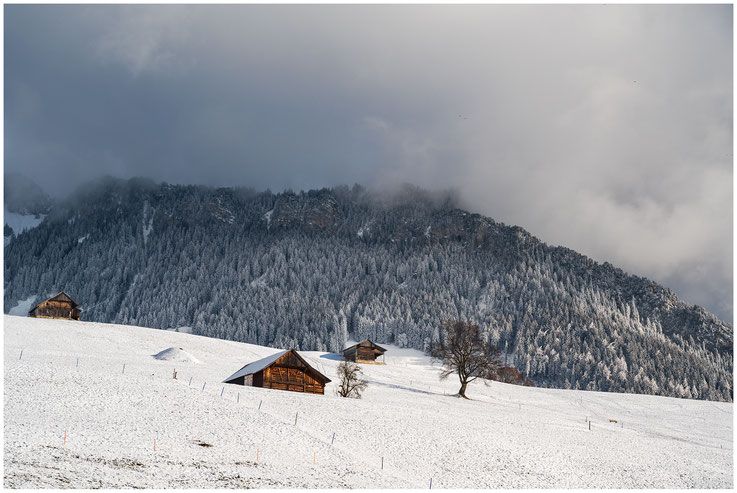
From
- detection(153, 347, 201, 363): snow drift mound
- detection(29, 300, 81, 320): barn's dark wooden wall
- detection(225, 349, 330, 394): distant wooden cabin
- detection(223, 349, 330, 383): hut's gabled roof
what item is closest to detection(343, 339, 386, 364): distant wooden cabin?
detection(153, 347, 201, 363): snow drift mound

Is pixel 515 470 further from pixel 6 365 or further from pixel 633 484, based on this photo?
pixel 6 365

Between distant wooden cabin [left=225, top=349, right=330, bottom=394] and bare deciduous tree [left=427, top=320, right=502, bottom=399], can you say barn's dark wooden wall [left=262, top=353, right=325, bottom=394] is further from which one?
bare deciduous tree [left=427, top=320, right=502, bottom=399]

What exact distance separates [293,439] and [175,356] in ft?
135

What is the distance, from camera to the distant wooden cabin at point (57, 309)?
96625 mm

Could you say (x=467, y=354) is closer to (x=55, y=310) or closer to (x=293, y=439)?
(x=293, y=439)

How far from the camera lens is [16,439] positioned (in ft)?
81.3

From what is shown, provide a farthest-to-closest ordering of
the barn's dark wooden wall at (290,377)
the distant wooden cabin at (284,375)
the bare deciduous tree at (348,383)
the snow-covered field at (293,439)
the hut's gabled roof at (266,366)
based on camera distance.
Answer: the barn's dark wooden wall at (290,377) < the distant wooden cabin at (284,375) < the hut's gabled roof at (266,366) < the bare deciduous tree at (348,383) < the snow-covered field at (293,439)

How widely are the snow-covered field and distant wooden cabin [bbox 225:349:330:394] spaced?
5.20 meters

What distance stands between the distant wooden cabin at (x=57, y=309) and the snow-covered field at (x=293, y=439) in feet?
115

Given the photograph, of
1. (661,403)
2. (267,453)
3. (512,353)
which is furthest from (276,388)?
(512,353)

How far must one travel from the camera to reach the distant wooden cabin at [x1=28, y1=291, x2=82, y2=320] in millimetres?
96625

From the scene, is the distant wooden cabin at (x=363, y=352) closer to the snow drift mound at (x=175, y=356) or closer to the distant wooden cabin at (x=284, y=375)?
the snow drift mound at (x=175, y=356)

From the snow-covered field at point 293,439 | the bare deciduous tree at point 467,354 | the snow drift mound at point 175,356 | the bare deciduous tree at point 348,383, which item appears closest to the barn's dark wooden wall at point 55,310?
the snow-covered field at point 293,439

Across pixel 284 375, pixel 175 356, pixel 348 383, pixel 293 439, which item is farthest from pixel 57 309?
pixel 293 439
